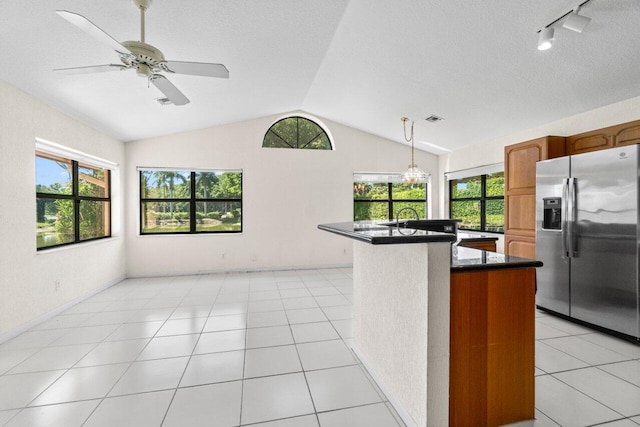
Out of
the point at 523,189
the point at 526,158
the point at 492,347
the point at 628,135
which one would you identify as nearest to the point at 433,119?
the point at 526,158

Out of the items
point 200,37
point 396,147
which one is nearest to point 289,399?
point 200,37

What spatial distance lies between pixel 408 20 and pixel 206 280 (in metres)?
4.74

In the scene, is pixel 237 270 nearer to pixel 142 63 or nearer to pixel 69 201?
pixel 69 201

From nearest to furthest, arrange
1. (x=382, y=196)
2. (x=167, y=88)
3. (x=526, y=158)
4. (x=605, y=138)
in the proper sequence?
→ (x=167, y=88) → (x=605, y=138) → (x=526, y=158) → (x=382, y=196)

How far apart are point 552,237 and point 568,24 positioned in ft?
6.95

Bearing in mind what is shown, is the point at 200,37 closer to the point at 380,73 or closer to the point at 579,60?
the point at 380,73

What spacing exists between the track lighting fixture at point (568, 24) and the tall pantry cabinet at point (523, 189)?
160 cm

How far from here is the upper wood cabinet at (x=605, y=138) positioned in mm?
3020

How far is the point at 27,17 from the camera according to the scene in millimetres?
2064

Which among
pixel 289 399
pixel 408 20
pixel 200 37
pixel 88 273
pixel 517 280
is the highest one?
Result: pixel 408 20

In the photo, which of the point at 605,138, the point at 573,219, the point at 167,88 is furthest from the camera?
the point at 605,138

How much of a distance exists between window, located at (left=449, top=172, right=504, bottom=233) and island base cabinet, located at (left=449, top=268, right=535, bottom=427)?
12.6 ft

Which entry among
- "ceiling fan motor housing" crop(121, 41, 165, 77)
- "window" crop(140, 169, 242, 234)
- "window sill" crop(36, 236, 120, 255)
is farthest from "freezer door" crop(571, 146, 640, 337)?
"window sill" crop(36, 236, 120, 255)

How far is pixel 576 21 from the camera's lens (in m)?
2.19
